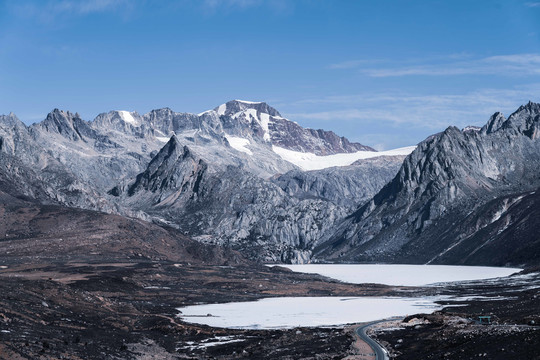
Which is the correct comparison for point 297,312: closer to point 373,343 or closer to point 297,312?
point 297,312

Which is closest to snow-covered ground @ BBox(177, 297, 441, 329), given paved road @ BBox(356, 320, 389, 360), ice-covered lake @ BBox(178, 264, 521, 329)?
ice-covered lake @ BBox(178, 264, 521, 329)

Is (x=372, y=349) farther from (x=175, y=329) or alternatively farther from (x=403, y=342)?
(x=175, y=329)

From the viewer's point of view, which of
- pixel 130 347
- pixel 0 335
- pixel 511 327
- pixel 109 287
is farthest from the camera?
pixel 109 287

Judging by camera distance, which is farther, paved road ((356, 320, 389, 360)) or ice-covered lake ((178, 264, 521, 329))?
ice-covered lake ((178, 264, 521, 329))

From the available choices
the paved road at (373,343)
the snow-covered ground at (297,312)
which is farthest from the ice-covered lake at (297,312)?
the paved road at (373,343)

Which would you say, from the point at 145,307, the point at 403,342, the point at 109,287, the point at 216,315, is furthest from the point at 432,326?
the point at 109,287

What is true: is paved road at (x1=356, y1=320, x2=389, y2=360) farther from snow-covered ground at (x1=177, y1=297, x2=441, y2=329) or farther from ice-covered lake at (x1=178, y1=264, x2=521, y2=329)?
ice-covered lake at (x1=178, y1=264, x2=521, y2=329)

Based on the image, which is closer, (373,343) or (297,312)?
(373,343)

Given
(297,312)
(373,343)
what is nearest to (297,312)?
(297,312)
